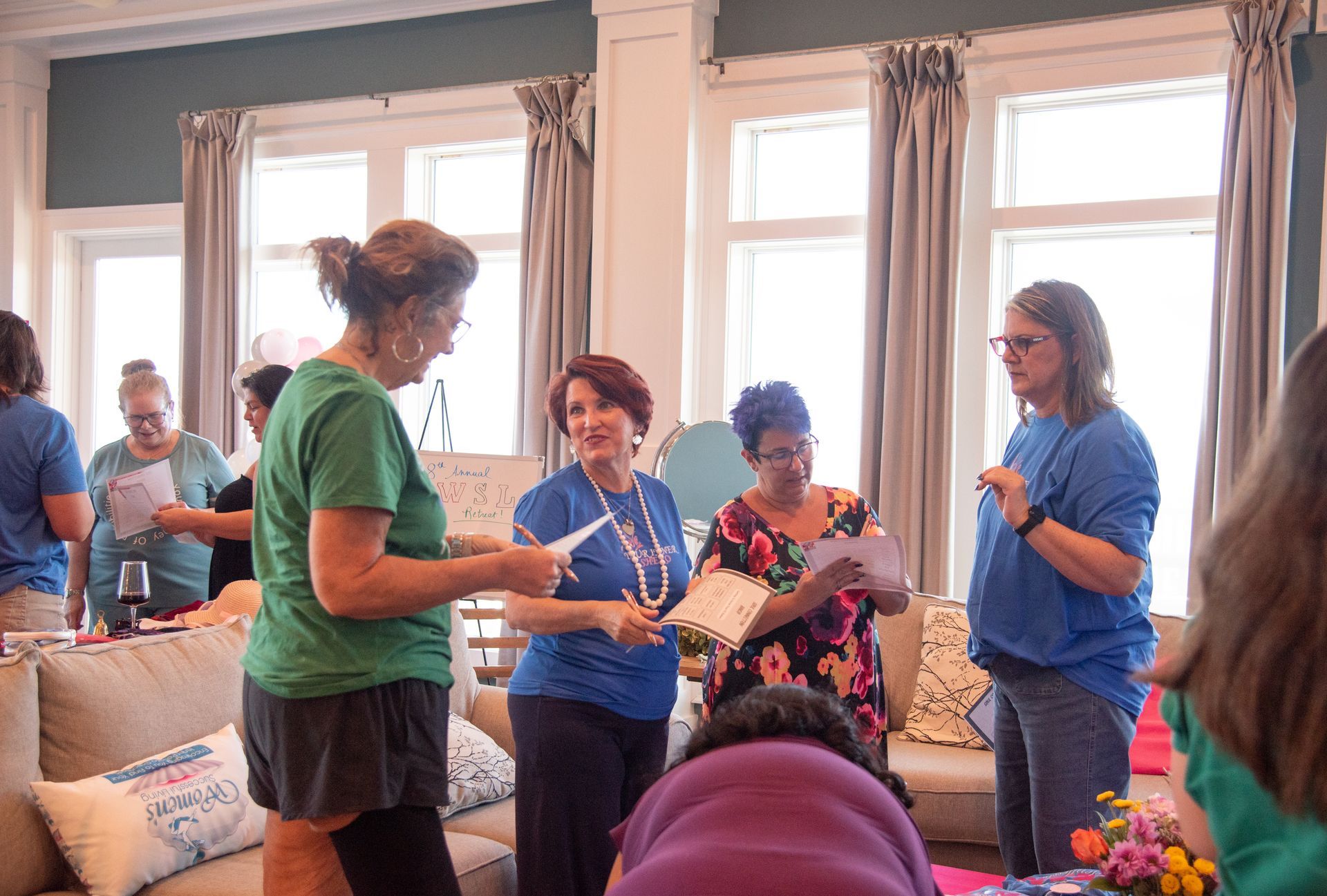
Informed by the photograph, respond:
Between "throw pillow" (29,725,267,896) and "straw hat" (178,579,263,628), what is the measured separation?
0.47m

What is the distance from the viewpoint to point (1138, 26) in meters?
4.10

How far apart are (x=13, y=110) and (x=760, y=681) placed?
223 inches

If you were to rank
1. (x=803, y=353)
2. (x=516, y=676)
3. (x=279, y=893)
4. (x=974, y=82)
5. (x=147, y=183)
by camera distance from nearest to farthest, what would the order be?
(x=279, y=893) < (x=516, y=676) < (x=974, y=82) < (x=803, y=353) < (x=147, y=183)

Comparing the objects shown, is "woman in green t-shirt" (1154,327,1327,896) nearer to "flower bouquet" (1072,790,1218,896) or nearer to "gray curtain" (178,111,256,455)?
"flower bouquet" (1072,790,1218,896)

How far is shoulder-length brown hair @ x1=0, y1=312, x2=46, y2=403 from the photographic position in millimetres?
2828

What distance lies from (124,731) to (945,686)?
8.35 feet

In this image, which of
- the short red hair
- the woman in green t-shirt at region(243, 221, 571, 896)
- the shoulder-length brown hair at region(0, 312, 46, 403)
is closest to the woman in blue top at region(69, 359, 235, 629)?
the shoulder-length brown hair at region(0, 312, 46, 403)

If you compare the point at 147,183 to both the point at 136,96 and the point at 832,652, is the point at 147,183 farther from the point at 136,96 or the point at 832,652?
the point at 832,652

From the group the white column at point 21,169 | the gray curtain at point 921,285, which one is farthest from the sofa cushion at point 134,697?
the white column at point 21,169

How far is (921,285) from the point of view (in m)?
4.26

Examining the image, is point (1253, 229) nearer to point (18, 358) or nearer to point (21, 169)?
point (18, 358)

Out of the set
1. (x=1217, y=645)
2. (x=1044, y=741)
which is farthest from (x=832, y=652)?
(x=1217, y=645)

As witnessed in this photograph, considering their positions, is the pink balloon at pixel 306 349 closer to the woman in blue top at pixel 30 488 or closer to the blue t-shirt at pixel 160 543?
the blue t-shirt at pixel 160 543

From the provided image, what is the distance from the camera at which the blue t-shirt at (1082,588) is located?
6.50 feet
